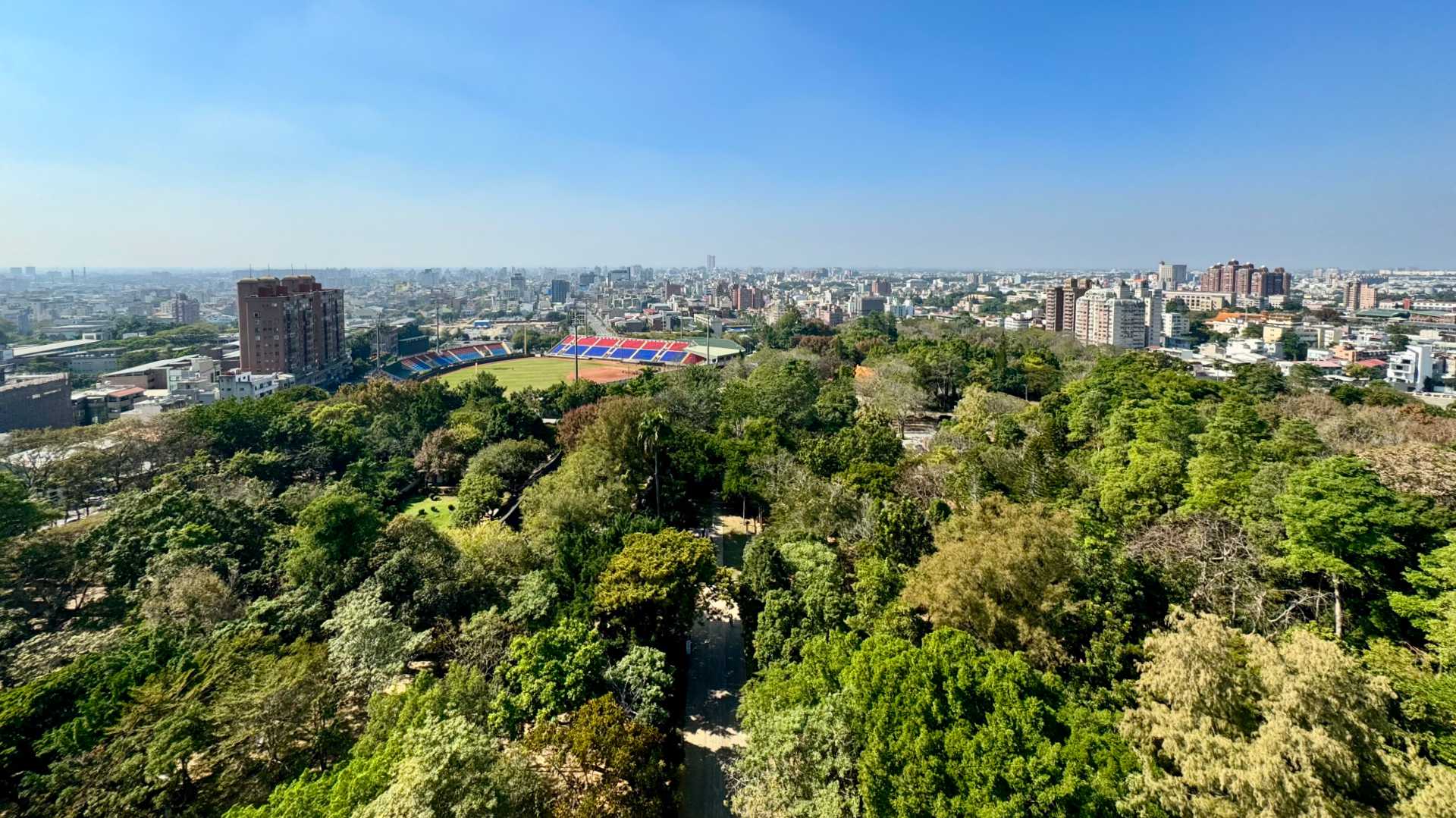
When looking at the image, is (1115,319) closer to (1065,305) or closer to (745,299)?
(1065,305)

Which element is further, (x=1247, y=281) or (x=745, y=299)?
(x=745, y=299)

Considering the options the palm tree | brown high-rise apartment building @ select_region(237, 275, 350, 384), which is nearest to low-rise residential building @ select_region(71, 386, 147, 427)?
brown high-rise apartment building @ select_region(237, 275, 350, 384)

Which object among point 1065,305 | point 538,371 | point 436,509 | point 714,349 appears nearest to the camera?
point 436,509

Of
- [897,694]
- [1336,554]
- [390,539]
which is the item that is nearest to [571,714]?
[897,694]

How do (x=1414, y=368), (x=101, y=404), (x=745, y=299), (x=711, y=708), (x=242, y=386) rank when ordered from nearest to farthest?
(x=711, y=708) → (x=101, y=404) → (x=242, y=386) → (x=1414, y=368) → (x=745, y=299)

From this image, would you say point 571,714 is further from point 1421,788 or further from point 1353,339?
point 1353,339

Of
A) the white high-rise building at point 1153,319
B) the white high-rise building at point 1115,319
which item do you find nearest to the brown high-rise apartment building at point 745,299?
the white high-rise building at point 1115,319

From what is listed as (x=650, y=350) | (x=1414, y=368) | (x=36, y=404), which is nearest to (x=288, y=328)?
(x=36, y=404)
